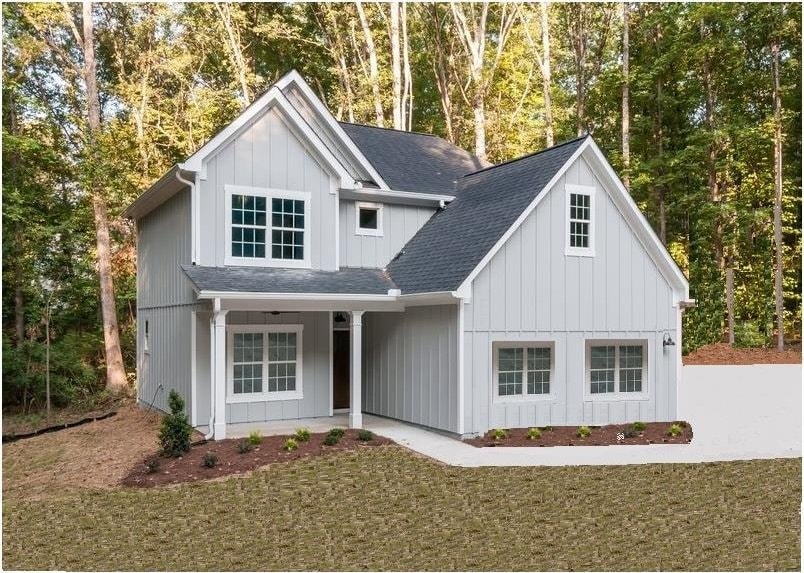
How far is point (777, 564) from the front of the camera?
20.9 ft

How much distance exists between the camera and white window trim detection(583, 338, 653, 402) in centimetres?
1309

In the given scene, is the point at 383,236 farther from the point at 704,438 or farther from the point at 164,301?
the point at 704,438

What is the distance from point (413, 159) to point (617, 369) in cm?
759

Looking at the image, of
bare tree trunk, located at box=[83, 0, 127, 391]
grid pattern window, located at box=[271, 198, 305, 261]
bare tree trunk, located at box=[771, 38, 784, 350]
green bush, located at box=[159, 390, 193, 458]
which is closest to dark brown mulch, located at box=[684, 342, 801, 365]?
bare tree trunk, located at box=[771, 38, 784, 350]

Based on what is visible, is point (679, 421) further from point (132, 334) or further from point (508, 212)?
point (132, 334)

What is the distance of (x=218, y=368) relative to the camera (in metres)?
11.3

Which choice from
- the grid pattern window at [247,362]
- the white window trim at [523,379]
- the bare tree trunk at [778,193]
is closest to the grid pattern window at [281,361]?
the grid pattern window at [247,362]

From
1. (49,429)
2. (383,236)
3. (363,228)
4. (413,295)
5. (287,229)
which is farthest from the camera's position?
(383,236)

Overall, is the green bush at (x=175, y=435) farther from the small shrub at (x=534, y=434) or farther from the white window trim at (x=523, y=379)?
the small shrub at (x=534, y=434)

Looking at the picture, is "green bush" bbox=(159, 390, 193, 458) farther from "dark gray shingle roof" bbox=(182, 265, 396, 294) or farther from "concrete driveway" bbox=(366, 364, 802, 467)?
"concrete driveway" bbox=(366, 364, 802, 467)

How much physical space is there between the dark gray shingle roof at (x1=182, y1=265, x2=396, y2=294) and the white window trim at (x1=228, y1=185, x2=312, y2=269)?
0.51 ft

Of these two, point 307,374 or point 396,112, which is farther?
point 396,112

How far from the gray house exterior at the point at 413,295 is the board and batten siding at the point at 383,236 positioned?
112 mm

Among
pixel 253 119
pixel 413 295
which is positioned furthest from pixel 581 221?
pixel 253 119
